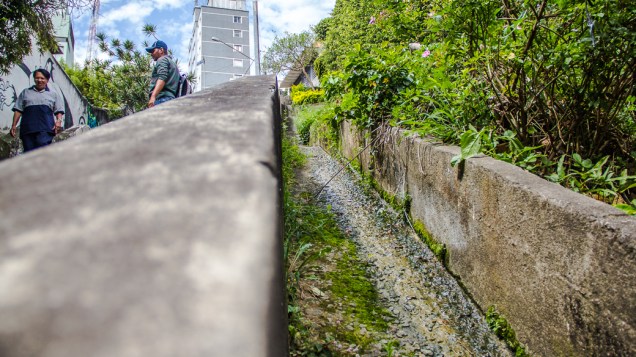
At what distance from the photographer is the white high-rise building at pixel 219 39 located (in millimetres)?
50250

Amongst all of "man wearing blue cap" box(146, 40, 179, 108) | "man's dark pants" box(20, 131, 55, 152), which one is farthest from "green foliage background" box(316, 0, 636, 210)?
"man's dark pants" box(20, 131, 55, 152)

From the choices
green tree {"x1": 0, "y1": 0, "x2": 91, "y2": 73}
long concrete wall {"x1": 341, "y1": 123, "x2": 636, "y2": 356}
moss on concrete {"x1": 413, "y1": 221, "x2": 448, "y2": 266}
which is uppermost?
green tree {"x1": 0, "y1": 0, "x2": 91, "y2": 73}

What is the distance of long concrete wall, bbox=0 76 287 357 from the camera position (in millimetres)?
240

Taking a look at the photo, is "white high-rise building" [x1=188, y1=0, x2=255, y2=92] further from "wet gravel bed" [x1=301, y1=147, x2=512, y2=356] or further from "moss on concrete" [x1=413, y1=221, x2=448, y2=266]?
"moss on concrete" [x1=413, y1=221, x2=448, y2=266]

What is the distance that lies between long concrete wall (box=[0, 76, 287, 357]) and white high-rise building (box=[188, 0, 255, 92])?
171 ft

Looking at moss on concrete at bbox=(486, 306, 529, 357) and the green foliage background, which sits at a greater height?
the green foliage background

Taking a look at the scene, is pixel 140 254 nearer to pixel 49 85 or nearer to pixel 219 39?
pixel 49 85

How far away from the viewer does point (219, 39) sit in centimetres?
4941

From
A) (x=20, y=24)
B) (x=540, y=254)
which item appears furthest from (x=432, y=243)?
(x=20, y=24)

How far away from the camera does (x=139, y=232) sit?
32 centimetres

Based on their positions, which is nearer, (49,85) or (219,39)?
(49,85)

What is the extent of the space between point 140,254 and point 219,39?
54.1 m

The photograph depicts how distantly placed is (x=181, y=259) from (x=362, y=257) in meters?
2.80

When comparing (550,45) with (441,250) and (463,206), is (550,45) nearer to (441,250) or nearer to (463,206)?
(463,206)
